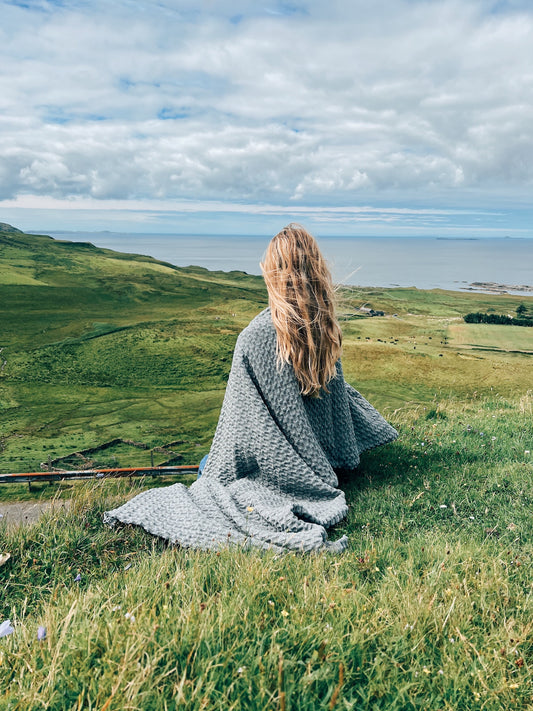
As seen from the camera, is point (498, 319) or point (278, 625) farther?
point (498, 319)

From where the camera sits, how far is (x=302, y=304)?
3.65m

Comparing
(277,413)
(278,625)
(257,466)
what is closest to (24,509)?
(257,466)

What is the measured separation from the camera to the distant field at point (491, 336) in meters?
22.1

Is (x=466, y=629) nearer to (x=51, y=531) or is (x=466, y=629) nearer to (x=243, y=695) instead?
(x=243, y=695)

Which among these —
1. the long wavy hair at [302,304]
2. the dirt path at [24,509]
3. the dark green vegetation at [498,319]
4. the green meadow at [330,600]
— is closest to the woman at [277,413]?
the long wavy hair at [302,304]

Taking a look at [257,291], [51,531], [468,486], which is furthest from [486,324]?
[51,531]

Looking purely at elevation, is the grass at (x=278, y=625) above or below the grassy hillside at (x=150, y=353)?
above

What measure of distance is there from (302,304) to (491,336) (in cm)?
2336

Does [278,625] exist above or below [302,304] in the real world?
below

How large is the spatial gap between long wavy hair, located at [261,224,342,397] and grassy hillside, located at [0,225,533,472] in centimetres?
28

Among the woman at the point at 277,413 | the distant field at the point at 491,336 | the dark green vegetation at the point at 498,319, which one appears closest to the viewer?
the woman at the point at 277,413

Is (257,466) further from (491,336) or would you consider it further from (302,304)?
(491,336)

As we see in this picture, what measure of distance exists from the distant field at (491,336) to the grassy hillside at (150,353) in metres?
0.15

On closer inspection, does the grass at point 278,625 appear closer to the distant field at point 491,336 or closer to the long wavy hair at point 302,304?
the long wavy hair at point 302,304
